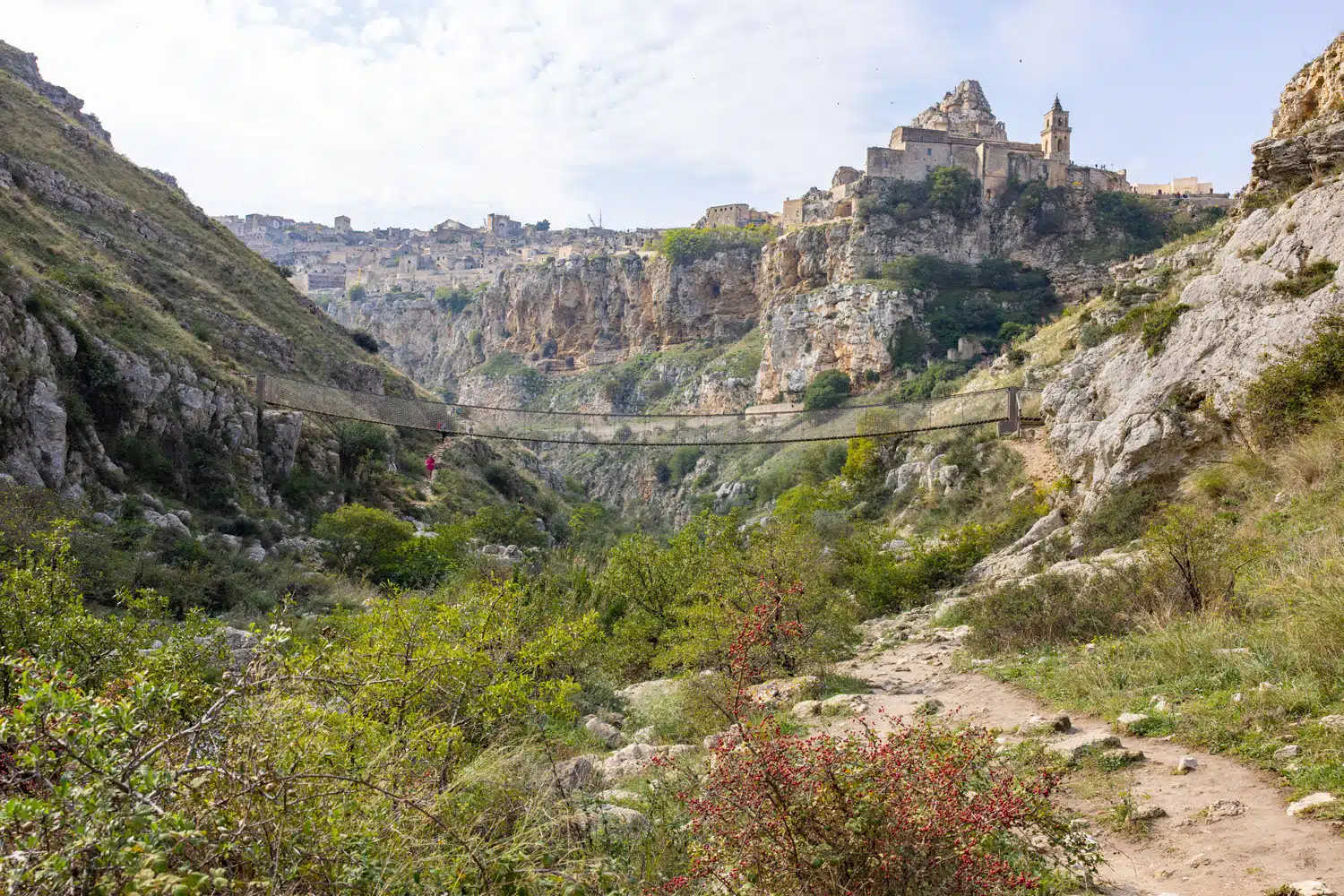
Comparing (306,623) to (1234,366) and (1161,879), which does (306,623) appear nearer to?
(1161,879)

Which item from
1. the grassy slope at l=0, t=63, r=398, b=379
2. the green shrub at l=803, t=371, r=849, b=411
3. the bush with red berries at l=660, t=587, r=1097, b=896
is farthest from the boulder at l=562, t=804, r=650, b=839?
the green shrub at l=803, t=371, r=849, b=411

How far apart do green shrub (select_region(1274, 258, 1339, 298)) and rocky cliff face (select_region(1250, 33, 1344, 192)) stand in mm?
2523

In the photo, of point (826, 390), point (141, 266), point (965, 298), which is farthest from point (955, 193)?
point (141, 266)

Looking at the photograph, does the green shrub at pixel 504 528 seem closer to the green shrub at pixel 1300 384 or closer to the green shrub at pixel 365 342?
the green shrub at pixel 1300 384

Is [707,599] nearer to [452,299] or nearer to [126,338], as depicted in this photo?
[126,338]

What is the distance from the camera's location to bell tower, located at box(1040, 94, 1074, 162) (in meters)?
52.1

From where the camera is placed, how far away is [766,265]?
174ft

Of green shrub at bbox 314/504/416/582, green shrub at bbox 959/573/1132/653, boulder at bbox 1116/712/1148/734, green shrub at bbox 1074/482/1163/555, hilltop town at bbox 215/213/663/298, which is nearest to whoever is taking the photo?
boulder at bbox 1116/712/1148/734

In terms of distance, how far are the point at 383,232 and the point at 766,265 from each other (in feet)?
217

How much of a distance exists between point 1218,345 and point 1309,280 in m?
1.13

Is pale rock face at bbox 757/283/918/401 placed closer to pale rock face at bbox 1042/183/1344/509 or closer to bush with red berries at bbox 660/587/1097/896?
pale rock face at bbox 1042/183/1344/509

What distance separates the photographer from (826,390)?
41281mm

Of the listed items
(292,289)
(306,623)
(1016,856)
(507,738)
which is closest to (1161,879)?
(1016,856)

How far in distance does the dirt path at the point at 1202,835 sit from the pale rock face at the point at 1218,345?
6737mm
